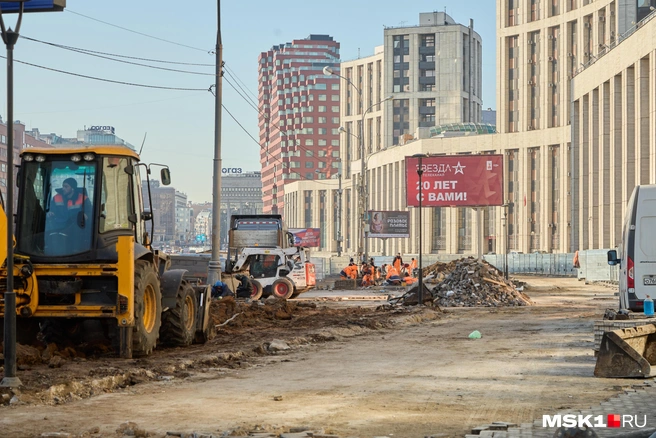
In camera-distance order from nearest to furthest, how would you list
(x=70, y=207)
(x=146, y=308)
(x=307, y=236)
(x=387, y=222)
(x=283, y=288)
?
(x=70, y=207) < (x=146, y=308) < (x=283, y=288) < (x=387, y=222) < (x=307, y=236)

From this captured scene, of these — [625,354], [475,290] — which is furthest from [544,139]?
[625,354]

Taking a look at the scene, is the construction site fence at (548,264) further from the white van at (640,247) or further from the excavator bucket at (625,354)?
the excavator bucket at (625,354)

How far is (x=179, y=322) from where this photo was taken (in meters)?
17.7

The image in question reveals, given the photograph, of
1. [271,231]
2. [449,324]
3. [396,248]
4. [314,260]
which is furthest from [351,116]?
[449,324]

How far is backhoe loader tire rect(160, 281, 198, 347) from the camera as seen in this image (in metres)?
17.6

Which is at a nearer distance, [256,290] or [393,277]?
[256,290]

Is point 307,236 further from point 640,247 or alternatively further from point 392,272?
point 640,247

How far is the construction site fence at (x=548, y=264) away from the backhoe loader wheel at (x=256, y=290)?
28.7 meters

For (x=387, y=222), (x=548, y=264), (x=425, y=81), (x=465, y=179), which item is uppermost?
(x=425, y=81)

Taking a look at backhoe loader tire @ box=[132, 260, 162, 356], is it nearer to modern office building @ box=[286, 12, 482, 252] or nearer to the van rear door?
the van rear door

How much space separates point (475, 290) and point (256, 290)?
7877mm

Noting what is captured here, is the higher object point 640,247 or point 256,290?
point 640,247

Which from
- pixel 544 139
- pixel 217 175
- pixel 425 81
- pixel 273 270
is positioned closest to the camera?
pixel 217 175

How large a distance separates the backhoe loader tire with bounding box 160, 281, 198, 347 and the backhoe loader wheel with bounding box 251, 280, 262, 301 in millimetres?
20623
